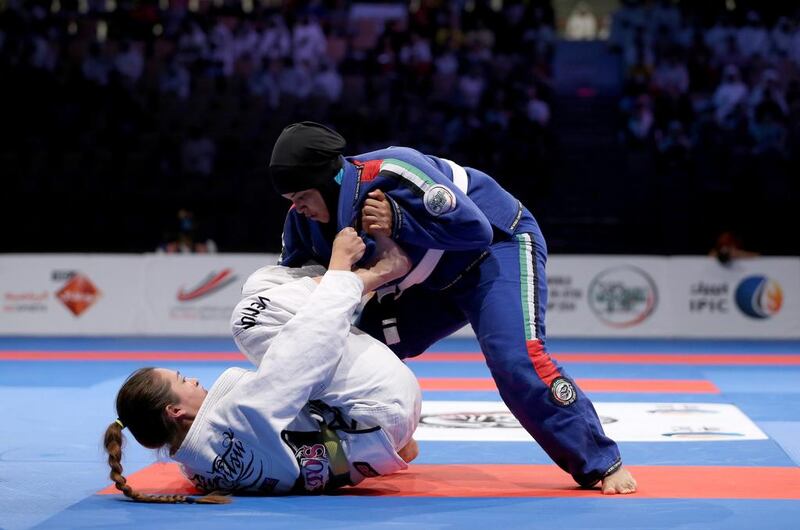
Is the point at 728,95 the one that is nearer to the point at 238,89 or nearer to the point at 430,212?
the point at 238,89

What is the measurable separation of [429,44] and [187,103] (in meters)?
3.83

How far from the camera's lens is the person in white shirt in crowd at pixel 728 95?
14102 mm

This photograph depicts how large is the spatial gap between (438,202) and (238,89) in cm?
1152

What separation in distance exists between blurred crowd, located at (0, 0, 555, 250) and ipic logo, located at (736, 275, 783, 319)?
3.53 metres

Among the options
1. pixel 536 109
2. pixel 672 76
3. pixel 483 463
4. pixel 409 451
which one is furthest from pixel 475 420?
pixel 672 76

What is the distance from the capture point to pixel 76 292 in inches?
461

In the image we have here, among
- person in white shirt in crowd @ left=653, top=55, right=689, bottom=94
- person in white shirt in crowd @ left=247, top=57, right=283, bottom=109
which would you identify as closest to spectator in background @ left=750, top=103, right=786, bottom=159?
person in white shirt in crowd @ left=653, top=55, right=689, bottom=94

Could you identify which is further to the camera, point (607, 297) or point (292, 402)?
point (607, 297)

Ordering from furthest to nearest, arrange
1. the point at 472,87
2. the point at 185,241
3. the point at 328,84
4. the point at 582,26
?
the point at 582,26 < the point at 328,84 < the point at 472,87 < the point at 185,241

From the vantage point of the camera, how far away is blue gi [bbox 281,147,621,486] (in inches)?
149

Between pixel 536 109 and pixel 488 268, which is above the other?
pixel 488 268

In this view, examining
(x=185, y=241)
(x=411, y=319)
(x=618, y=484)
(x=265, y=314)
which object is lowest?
(x=185, y=241)

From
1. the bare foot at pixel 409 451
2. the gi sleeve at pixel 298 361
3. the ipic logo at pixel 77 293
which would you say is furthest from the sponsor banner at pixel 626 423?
the ipic logo at pixel 77 293

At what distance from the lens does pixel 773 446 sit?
489 cm
